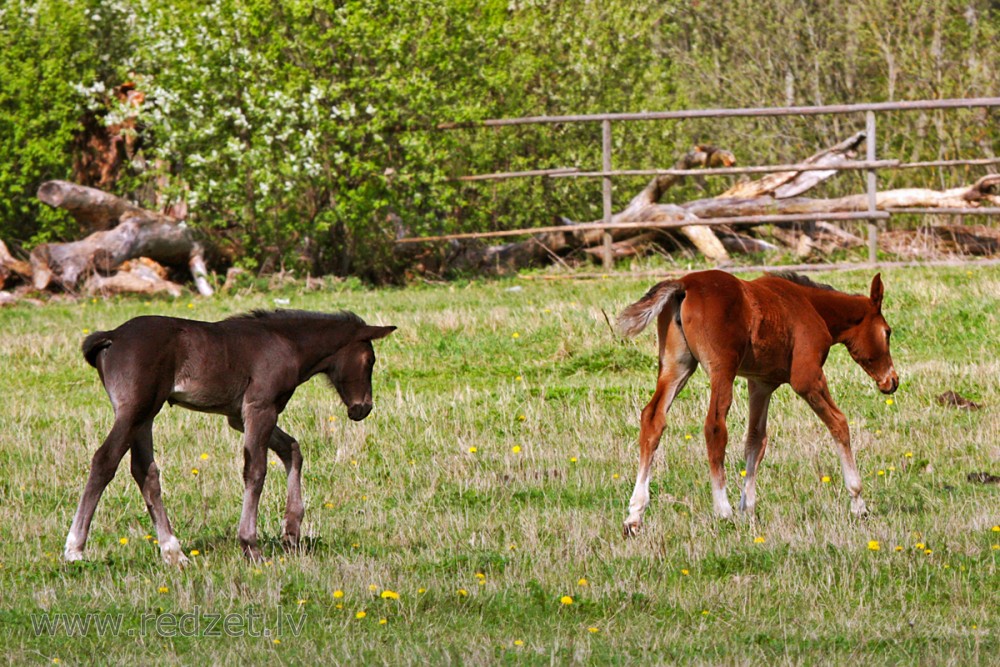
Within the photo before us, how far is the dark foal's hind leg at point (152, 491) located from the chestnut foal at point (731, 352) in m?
2.36

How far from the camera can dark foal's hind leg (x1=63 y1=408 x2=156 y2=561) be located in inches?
271

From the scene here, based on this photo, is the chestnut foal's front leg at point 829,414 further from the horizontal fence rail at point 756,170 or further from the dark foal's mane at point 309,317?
the horizontal fence rail at point 756,170

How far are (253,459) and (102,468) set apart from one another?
749mm

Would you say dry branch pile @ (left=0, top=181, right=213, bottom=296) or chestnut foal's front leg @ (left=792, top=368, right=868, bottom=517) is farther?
dry branch pile @ (left=0, top=181, right=213, bottom=296)

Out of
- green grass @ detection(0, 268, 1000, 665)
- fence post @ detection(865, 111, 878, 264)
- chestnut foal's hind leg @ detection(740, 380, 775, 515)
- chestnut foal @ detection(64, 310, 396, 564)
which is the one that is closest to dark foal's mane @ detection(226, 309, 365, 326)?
chestnut foal @ detection(64, 310, 396, 564)

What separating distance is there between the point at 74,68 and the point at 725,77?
11023mm

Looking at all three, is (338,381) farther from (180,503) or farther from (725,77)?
(725,77)

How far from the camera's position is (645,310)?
7.64 metres

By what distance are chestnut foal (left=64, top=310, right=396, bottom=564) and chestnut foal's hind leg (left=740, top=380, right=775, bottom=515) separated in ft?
7.45

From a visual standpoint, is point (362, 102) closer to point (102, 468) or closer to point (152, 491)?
point (152, 491)

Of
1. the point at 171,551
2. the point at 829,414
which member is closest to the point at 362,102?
the point at 829,414

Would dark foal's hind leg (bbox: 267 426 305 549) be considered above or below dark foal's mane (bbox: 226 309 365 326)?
below

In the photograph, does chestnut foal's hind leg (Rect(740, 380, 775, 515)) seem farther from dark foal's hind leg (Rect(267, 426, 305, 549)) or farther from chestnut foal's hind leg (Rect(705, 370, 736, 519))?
dark foal's hind leg (Rect(267, 426, 305, 549))

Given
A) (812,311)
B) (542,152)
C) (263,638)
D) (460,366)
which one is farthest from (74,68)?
(263,638)
